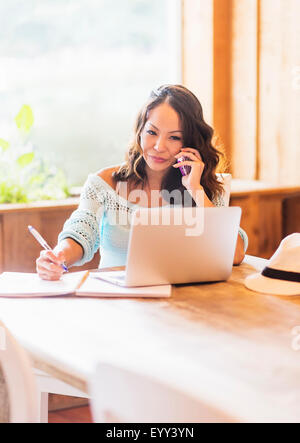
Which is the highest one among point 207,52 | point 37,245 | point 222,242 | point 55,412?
point 207,52

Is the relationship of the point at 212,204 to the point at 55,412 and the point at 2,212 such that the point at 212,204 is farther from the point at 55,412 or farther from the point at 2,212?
the point at 55,412

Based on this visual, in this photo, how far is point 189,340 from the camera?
133cm

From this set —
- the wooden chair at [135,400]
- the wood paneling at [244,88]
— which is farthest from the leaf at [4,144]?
the wooden chair at [135,400]

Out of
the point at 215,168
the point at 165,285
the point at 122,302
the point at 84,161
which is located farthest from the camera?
the point at 84,161

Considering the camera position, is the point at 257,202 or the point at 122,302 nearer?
the point at 122,302

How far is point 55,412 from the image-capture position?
9.48ft

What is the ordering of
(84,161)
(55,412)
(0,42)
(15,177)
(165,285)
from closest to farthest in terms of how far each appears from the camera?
1. (165,285)
2. (55,412)
3. (15,177)
4. (0,42)
5. (84,161)

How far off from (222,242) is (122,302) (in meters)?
0.32

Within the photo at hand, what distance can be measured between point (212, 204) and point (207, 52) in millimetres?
1925

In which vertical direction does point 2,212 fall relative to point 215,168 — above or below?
below

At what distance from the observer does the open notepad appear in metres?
1.63

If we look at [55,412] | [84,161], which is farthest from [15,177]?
[55,412]

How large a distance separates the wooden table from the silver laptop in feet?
0.17

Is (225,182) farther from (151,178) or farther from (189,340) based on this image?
(189,340)
